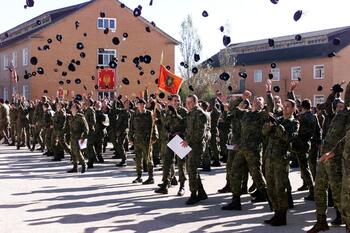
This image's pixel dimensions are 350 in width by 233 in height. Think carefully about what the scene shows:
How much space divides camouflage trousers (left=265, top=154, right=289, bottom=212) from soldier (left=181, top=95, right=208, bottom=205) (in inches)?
84.3

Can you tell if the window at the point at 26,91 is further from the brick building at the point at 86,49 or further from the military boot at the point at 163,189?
the military boot at the point at 163,189

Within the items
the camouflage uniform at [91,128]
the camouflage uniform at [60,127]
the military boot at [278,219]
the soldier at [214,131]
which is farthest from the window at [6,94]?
the military boot at [278,219]

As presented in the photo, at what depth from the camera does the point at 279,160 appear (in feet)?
29.8

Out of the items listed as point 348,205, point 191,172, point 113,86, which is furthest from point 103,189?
point 113,86

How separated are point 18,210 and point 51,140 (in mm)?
9547

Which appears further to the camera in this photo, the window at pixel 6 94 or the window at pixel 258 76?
the window at pixel 258 76

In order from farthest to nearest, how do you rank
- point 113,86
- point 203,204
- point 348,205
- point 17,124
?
point 113,86, point 17,124, point 203,204, point 348,205

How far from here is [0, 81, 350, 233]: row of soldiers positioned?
838 cm

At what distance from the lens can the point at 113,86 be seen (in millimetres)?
44031

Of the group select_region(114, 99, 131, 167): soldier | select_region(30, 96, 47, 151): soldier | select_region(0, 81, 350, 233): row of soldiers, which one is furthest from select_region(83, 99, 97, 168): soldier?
select_region(30, 96, 47, 151): soldier

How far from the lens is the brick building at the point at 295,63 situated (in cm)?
5103

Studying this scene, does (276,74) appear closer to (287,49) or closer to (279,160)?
(287,49)

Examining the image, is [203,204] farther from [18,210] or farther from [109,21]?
[109,21]

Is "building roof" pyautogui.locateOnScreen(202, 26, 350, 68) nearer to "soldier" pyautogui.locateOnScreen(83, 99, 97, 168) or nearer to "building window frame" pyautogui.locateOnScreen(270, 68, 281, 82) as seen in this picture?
"building window frame" pyautogui.locateOnScreen(270, 68, 281, 82)
